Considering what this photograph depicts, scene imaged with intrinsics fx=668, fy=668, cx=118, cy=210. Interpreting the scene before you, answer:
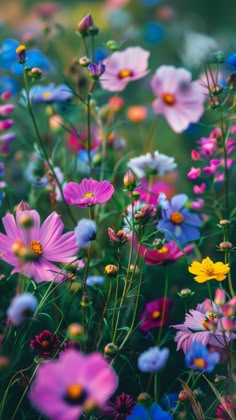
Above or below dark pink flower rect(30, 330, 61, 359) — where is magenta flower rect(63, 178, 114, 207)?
above

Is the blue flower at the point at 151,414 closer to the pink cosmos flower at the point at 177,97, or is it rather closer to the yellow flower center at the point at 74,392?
the yellow flower center at the point at 74,392

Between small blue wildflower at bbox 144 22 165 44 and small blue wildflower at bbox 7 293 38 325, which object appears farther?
small blue wildflower at bbox 144 22 165 44

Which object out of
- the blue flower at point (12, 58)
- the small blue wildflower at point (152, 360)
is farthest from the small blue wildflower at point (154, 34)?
the small blue wildflower at point (152, 360)

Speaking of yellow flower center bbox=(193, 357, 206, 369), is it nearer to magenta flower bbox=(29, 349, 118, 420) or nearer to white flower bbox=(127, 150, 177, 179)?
magenta flower bbox=(29, 349, 118, 420)

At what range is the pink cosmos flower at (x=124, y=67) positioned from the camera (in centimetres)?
105

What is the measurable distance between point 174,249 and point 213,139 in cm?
18

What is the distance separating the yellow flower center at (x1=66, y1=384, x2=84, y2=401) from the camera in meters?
0.49

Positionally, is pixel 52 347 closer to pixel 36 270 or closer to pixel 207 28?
pixel 36 270

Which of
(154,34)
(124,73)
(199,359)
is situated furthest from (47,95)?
(154,34)

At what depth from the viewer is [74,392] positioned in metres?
0.49

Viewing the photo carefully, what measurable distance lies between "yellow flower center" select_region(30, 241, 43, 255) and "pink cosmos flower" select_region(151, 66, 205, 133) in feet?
1.32

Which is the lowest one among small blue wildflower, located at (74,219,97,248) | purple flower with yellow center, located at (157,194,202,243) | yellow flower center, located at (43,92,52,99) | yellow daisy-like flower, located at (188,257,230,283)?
purple flower with yellow center, located at (157,194,202,243)

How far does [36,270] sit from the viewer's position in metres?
0.74

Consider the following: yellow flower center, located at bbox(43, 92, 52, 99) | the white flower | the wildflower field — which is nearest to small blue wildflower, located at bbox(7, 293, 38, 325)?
the wildflower field
